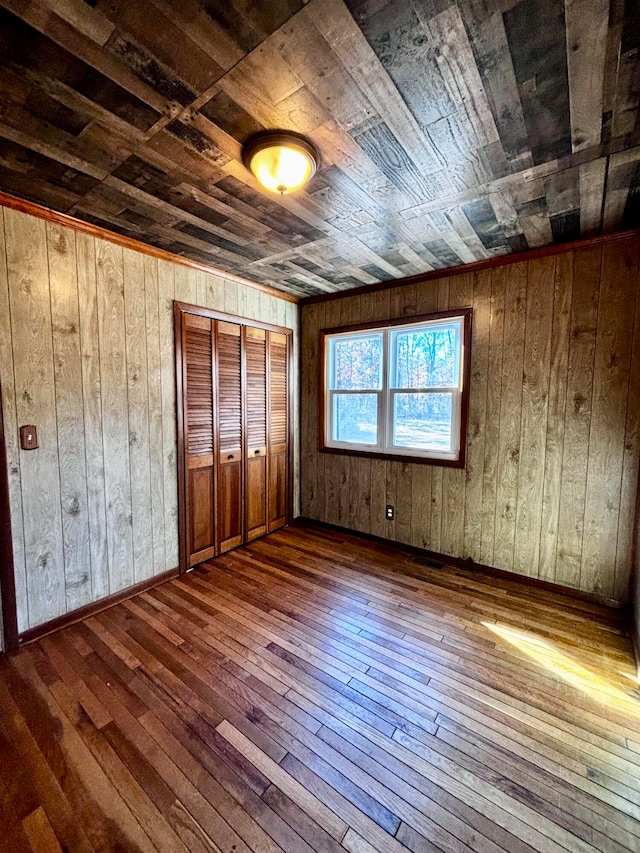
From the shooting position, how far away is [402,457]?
3463 millimetres

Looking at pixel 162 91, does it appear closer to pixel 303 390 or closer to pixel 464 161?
pixel 464 161

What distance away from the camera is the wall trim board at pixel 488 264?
8.07 ft

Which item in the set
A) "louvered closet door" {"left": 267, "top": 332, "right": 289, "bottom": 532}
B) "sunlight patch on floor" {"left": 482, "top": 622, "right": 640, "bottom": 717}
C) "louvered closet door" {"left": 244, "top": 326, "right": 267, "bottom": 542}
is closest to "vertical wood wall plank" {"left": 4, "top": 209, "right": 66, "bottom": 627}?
"louvered closet door" {"left": 244, "top": 326, "right": 267, "bottom": 542}

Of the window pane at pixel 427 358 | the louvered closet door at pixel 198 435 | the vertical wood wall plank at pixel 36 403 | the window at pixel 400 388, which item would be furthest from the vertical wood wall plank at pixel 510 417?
the vertical wood wall plank at pixel 36 403

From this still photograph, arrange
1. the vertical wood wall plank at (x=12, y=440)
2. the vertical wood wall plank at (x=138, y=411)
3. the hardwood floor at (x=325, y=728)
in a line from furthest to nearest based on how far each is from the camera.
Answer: the vertical wood wall plank at (x=138, y=411) → the vertical wood wall plank at (x=12, y=440) → the hardwood floor at (x=325, y=728)

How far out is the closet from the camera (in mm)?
3018

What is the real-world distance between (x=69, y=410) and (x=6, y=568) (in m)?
1.00

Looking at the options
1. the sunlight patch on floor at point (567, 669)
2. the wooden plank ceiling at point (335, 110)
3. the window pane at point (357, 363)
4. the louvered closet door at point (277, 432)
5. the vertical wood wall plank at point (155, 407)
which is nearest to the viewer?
the wooden plank ceiling at point (335, 110)

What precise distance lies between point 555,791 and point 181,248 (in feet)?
12.0

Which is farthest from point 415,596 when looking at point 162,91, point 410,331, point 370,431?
point 162,91

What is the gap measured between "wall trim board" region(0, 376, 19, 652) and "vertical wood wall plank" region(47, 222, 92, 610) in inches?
10.8

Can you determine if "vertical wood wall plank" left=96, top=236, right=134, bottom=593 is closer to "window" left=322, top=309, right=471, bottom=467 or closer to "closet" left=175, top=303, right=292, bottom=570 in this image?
"closet" left=175, top=303, right=292, bottom=570

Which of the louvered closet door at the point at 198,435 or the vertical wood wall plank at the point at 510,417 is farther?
the louvered closet door at the point at 198,435

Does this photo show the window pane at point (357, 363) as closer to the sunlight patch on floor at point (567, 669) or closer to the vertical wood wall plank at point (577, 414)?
the vertical wood wall plank at point (577, 414)
